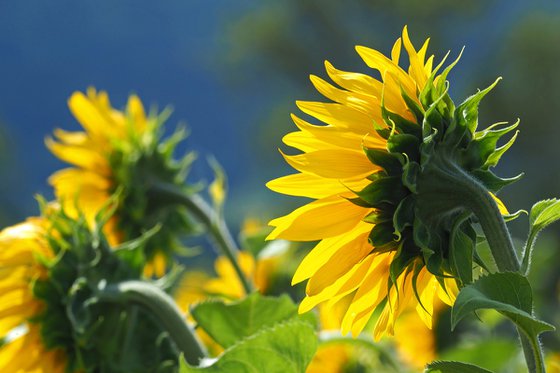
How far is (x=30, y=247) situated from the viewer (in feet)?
3.21

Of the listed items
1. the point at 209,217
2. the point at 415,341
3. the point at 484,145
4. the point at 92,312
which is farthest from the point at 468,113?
the point at 415,341

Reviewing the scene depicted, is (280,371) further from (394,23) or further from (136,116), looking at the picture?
(394,23)

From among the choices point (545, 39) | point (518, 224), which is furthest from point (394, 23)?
point (518, 224)

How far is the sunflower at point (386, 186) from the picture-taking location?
655 millimetres

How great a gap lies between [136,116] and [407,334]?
2.09 ft

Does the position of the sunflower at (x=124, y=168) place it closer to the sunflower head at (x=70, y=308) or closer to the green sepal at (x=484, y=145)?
the sunflower head at (x=70, y=308)

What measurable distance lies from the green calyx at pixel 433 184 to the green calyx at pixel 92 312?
319 millimetres

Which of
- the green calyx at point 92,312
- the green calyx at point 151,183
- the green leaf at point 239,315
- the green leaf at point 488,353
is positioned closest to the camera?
the green leaf at point 239,315

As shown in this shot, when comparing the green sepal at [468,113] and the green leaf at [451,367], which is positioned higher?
the green sepal at [468,113]

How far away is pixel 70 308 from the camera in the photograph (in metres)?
0.92

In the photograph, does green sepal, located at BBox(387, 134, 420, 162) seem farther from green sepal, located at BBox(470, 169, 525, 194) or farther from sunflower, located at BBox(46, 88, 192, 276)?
sunflower, located at BBox(46, 88, 192, 276)

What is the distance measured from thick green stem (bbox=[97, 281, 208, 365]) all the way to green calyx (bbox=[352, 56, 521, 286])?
24 centimetres

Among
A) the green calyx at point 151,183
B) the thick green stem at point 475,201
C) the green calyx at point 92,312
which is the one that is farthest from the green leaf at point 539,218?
the green calyx at point 151,183

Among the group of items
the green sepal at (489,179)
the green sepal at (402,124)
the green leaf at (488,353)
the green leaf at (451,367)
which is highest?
the green sepal at (402,124)
